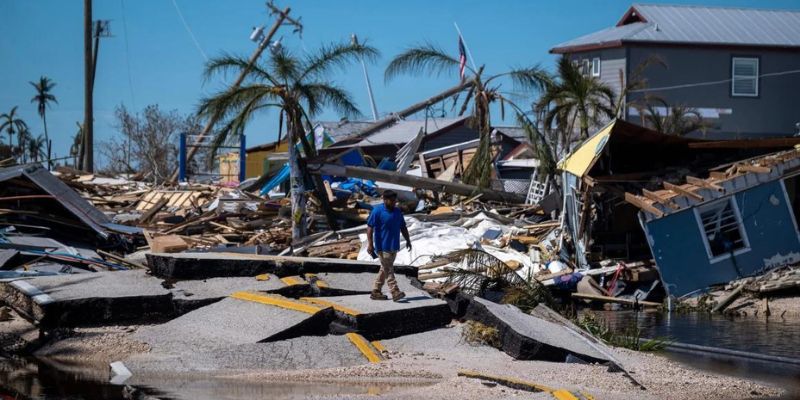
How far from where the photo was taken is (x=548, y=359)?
1113 centimetres

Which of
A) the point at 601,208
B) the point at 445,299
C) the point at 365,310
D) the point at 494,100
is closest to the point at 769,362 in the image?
the point at 445,299

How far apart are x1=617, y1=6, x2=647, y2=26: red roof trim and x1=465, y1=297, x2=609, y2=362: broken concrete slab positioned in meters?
29.3

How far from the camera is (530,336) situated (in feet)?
36.8

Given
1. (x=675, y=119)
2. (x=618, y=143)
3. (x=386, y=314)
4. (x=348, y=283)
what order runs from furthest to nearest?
(x=675, y=119)
(x=618, y=143)
(x=348, y=283)
(x=386, y=314)

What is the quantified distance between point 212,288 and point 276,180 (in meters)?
15.9

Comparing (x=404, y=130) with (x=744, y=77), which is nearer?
(x=744, y=77)

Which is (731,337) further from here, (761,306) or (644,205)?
(644,205)

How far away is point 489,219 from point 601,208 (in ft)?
9.68

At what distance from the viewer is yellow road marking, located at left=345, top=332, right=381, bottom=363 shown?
1071 cm

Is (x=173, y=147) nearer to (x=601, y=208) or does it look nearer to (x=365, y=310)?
(x=601, y=208)

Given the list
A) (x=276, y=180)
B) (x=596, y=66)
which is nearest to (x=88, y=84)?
(x=276, y=180)

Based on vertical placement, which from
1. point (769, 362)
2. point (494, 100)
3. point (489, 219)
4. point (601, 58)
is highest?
point (601, 58)

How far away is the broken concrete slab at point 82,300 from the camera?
11.4 metres

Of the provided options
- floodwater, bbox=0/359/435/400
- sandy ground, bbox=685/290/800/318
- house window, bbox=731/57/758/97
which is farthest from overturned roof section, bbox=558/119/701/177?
house window, bbox=731/57/758/97
